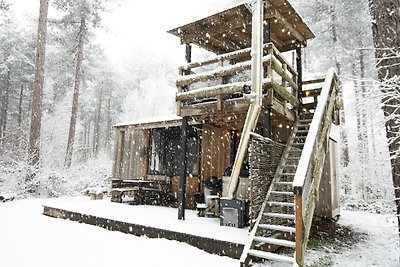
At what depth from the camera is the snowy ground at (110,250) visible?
5039 mm

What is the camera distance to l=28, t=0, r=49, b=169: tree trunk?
13.1 meters

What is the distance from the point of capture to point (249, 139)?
5.80 meters

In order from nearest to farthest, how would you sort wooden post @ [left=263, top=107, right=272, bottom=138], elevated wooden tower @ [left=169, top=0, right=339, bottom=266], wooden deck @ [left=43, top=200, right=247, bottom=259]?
Answer: 1. elevated wooden tower @ [left=169, top=0, right=339, bottom=266]
2. wooden deck @ [left=43, top=200, right=247, bottom=259]
3. wooden post @ [left=263, top=107, right=272, bottom=138]

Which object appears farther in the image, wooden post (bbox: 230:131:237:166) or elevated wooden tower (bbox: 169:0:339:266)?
wooden post (bbox: 230:131:237:166)

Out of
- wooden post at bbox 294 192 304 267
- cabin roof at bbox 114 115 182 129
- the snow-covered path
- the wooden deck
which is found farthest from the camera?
cabin roof at bbox 114 115 182 129

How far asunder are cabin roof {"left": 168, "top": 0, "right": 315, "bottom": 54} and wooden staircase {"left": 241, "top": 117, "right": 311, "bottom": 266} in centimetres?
304

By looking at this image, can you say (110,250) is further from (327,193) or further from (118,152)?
(118,152)

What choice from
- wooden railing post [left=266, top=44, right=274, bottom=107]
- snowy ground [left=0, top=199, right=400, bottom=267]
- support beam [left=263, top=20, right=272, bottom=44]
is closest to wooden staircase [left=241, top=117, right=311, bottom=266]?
snowy ground [left=0, top=199, right=400, bottom=267]

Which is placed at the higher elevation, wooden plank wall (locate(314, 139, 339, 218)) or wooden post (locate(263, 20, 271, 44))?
wooden post (locate(263, 20, 271, 44))

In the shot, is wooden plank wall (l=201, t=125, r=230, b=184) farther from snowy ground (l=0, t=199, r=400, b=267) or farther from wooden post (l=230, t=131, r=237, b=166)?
snowy ground (l=0, t=199, r=400, b=267)

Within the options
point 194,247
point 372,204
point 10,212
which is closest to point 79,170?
point 10,212

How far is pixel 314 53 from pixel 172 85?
2033 cm

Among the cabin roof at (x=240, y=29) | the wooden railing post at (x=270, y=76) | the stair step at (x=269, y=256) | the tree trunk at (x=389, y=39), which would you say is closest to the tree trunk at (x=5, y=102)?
the cabin roof at (x=240, y=29)

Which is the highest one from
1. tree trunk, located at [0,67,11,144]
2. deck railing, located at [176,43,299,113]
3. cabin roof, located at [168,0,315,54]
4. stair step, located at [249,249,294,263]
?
tree trunk, located at [0,67,11,144]
